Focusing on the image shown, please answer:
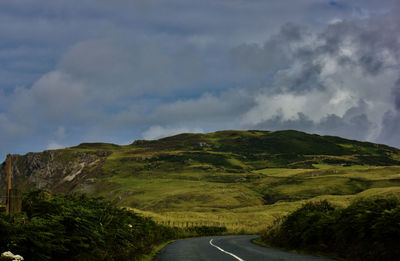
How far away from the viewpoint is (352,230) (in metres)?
21.3

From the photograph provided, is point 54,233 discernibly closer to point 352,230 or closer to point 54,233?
point 54,233

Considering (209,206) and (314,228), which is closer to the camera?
(314,228)

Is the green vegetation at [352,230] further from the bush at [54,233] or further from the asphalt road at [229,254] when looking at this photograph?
the bush at [54,233]

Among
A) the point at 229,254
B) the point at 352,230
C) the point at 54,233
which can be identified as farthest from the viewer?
the point at 229,254

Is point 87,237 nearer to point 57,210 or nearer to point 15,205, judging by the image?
point 57,210

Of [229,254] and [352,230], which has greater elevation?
[352,230]

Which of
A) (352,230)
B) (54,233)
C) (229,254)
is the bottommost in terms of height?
(229,254)

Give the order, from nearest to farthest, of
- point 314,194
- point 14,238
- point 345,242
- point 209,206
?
point 14,238 < point 345,242 < point 209,206 < point 314,194

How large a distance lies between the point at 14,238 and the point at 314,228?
20481mm

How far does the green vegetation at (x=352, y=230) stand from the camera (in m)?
17.7

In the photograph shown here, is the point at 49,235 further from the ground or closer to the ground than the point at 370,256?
further from the ground

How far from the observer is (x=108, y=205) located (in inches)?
951

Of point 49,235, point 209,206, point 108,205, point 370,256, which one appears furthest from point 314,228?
point 209,206

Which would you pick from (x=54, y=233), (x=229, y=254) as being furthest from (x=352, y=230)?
(x=54, y=233)
